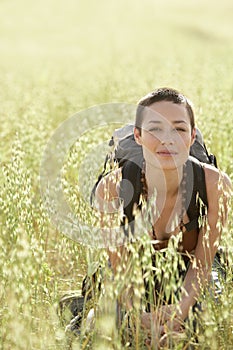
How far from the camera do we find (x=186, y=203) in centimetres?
273

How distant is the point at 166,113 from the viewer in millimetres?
2645

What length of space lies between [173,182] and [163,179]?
0.05 m

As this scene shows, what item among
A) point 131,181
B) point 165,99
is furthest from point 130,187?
point 165,99

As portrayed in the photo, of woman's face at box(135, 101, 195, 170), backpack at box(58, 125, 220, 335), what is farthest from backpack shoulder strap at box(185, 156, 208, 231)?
woman's face at box(135, 101, 195, 170)

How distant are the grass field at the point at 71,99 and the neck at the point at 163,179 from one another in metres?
0.32

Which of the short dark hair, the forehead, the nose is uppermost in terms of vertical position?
the short dark hair

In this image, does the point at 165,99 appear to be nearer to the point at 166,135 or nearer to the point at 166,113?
the point at 166,113

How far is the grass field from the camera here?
7.37 feet

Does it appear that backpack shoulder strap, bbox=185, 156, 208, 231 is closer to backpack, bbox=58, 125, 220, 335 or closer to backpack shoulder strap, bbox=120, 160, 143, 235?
backpack, bbox=58, 125, 220, 335

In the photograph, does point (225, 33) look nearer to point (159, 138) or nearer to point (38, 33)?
point (38, 33)

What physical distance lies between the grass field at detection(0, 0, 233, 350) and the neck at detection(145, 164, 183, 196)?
12.7 inches

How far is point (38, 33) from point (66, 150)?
26.3 meters

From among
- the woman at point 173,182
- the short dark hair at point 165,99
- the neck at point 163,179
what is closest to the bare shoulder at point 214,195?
the woman at point 173,182

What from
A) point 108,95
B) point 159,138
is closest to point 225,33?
point 108,95
